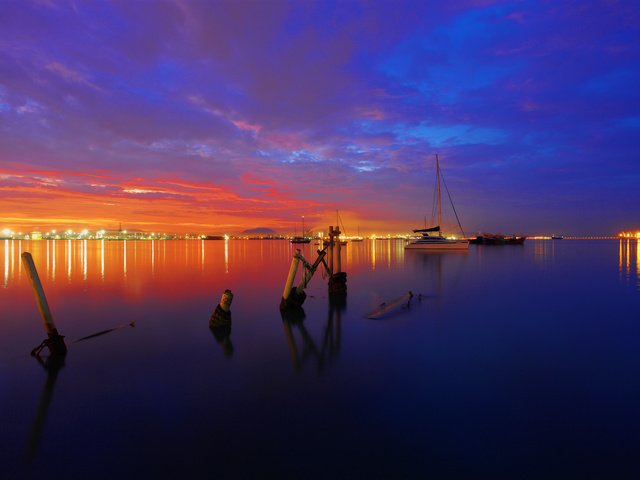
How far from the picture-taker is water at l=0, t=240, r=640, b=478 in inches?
229

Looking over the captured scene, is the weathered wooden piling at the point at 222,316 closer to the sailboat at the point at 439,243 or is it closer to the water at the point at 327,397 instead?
the water at the point at 327,397

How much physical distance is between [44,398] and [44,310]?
10.2 ft

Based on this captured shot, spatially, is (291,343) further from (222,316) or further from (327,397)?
(327,397)

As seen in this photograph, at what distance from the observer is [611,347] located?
11.9m

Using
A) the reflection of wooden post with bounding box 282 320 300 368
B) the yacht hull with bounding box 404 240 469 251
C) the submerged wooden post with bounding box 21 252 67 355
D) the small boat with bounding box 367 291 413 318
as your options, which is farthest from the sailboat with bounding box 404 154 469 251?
the submerged wooden post with bounding box 21 252 67 355

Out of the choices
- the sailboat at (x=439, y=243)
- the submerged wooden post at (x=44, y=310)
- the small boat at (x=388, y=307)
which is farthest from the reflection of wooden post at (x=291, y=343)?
the sailboat at (x=439, y=243)

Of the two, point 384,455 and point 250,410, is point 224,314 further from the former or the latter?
→ point 384,455

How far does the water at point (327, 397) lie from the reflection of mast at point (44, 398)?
39 mm

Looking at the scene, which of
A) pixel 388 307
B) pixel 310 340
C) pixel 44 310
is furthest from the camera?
pixel 388 307

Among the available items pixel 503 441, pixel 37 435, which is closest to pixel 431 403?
pixel 503 441

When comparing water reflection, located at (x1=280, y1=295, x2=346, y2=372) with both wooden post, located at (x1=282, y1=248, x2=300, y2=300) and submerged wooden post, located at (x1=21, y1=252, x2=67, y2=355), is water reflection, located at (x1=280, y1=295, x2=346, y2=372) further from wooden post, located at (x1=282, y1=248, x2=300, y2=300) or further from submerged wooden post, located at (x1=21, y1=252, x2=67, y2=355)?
submerged wooden post, located at (x1=21, y1=252, x2=67, y2=355)

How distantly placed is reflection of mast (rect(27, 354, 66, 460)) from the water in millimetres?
39

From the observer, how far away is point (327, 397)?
805cm

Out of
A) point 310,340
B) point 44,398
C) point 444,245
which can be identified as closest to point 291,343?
point 310,340
